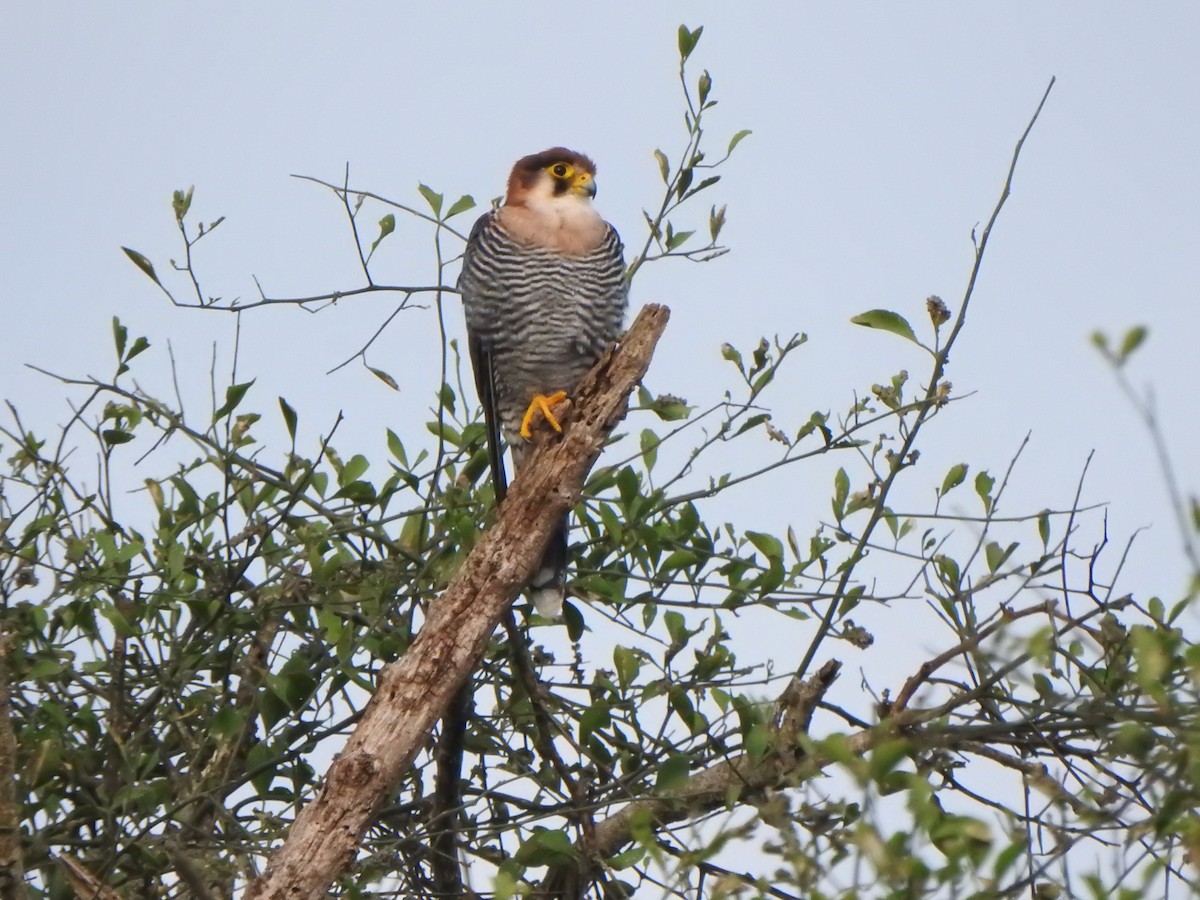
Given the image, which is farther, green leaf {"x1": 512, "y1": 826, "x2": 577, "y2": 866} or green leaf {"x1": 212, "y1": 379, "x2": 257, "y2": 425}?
green leaf {"x1": 212, "y1": 379, "x2": 257, "y2": 425}

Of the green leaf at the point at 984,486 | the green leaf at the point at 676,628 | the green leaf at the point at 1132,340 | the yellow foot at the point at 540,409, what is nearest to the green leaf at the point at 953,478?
the green leaf at the point at 984,486

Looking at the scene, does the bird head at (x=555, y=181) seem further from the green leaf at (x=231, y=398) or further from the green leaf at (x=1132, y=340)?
the green leaf at (x=1132, y=340)

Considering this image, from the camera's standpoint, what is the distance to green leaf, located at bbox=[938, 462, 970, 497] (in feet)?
13.3

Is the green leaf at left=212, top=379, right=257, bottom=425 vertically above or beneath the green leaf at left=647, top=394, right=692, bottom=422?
beneath

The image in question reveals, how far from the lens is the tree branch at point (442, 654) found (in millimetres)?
3342

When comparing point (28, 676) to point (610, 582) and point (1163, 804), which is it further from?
point (1163, 804)

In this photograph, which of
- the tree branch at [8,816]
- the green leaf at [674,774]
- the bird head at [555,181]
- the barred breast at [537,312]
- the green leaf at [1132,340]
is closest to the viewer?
the green leaf at [1132,340]

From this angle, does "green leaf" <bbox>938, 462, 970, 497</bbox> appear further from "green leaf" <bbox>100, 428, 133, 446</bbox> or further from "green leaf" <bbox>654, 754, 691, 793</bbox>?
"green leaf" <bbox>100, 428, 133, 446</bbox>

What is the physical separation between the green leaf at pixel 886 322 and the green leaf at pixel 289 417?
1.72m

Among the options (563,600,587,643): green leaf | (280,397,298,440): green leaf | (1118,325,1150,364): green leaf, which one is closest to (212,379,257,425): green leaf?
(280,397,298,440): green leaf

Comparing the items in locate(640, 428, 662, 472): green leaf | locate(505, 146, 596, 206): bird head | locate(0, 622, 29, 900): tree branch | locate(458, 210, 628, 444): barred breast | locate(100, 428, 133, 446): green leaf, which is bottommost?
Answer: locate(0, 622, 29, 900): tree branch

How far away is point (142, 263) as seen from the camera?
4289mm

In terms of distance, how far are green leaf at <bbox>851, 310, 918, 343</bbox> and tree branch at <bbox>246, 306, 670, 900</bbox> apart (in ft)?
2.88

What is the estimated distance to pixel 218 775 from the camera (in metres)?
4.11
